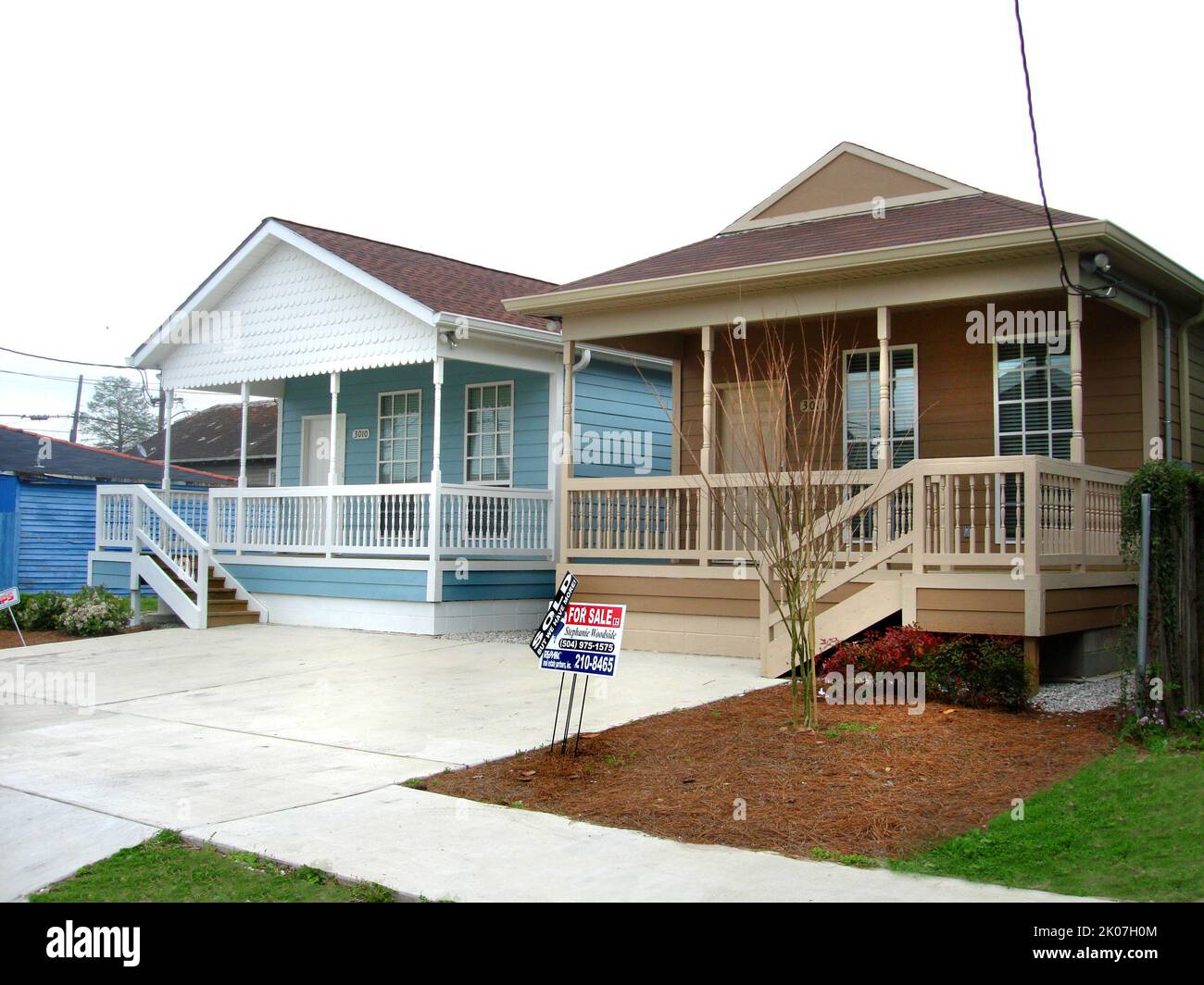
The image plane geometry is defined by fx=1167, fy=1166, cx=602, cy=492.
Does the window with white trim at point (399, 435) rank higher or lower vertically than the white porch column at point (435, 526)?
higher

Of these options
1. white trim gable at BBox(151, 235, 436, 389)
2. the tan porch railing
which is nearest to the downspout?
the tan porch railing

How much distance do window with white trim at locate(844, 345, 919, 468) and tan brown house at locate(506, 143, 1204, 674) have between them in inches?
1.0

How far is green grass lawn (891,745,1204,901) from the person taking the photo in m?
5.29

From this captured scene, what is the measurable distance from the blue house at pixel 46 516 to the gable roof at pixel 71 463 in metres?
0.02

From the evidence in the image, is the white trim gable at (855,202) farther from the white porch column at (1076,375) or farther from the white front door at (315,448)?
the white front door at (315,448)

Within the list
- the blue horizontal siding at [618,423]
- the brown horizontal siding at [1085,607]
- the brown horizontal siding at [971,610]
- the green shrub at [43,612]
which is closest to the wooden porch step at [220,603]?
the green shrub at [43,612]

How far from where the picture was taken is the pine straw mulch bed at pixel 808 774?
6.32 metres

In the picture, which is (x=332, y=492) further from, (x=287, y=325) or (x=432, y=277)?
(x=432, y=277)

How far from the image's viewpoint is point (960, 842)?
5926 mm

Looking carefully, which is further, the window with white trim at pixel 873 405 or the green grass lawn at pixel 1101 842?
the window with white trim at pixel 873 405

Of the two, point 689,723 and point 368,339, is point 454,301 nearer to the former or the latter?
point 368,339

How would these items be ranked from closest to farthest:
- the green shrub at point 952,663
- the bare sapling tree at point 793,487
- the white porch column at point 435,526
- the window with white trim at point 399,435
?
the bare sapling tree at point 793,487 < the green shrub at point 952,663 < the white porch column at point 435,526 < the window with white trim at point 399,435
